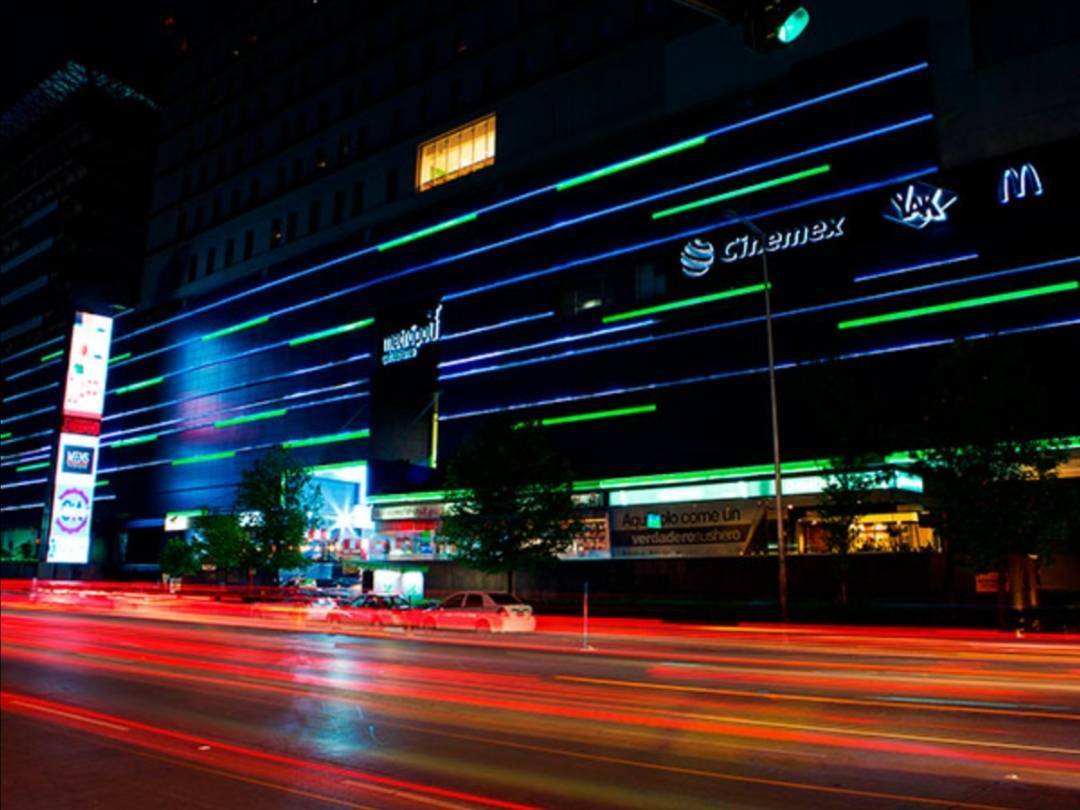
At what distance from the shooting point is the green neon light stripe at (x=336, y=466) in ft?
199

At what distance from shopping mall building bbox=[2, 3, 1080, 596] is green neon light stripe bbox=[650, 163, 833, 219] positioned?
124mm

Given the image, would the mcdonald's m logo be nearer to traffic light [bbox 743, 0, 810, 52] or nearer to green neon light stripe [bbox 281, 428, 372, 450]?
traffic light [bbox 743, 0, 810, 52]

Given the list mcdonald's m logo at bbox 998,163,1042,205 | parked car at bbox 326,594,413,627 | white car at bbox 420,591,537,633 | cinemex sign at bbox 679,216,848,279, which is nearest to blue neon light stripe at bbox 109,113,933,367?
cinemex sign at bbox 679,216,848,279

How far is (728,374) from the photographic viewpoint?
142 feet

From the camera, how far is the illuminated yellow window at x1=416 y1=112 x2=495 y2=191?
5994cm

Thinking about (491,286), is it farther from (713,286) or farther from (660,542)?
(660,542)

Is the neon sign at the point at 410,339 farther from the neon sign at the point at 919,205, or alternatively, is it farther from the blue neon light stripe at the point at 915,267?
the neon sign at the point at 919,205

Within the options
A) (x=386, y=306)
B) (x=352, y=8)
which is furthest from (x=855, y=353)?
(x=352, y=8)

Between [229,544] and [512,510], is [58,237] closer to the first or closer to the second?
[229,544]

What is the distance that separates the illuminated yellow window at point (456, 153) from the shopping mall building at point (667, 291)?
186 mm

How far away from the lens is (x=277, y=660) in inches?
810

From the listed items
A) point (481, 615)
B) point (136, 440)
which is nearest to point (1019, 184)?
point (481, 615)

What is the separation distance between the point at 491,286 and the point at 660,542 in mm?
21597

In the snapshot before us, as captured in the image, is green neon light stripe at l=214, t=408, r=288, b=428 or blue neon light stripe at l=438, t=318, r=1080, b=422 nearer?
blue neon light stripe at l=438, t=318, r=1080, b=422
